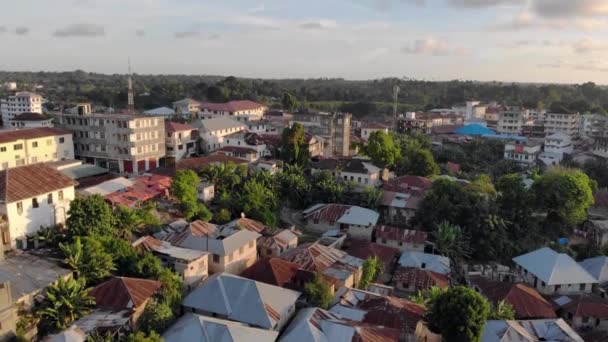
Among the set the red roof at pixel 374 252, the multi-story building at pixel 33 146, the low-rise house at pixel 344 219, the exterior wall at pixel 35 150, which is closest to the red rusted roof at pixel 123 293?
the red roof at pixel 374 252

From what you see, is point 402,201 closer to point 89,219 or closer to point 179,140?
point 179,140

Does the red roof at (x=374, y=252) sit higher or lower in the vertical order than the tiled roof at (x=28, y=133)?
lower

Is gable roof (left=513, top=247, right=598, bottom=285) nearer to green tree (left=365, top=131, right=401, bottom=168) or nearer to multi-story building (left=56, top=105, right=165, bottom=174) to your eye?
green tree (left=365, top=131, right=401, bottom=168)

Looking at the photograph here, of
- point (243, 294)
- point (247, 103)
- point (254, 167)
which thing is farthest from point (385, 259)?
point (247, 103)

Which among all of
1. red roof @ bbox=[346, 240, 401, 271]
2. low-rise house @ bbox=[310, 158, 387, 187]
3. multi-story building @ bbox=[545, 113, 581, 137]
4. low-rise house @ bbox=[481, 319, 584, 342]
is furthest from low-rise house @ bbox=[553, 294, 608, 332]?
multi-story building @ bbox=[545, 113, 581, 137]

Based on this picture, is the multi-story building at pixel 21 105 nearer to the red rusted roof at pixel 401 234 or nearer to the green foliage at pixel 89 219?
the green foliage at pixel 89 219

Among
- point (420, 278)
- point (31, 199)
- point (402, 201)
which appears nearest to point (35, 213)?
point (31, 199)
